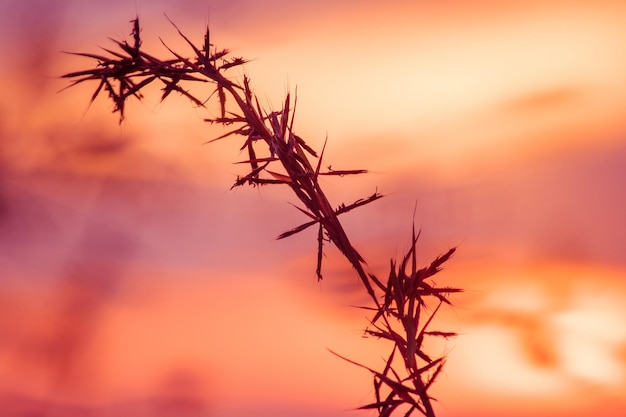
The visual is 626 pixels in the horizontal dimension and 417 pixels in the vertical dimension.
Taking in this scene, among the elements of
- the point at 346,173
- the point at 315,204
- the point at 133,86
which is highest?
the point at 133,86

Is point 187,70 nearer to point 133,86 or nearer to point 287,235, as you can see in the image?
point 133,86

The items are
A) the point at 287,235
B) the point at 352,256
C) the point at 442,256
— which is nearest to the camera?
the point at 352,256

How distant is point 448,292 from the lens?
1954mm

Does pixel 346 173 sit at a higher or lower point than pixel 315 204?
higher

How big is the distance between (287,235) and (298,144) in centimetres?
20

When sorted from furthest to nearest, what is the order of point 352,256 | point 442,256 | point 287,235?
point 442,256, point 287,235, point 352,256

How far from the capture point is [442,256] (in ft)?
6.26

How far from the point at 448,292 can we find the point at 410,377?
0.27 m

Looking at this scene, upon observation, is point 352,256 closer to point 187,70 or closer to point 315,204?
point 315,204

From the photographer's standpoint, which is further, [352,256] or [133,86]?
[133,86]

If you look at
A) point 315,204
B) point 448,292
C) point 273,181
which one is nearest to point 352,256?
point 315,204

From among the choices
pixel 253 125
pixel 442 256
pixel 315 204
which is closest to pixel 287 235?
pixel 315 204

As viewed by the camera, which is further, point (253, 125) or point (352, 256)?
point (253, 125)

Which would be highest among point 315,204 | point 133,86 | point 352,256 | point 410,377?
→ point 133,86
